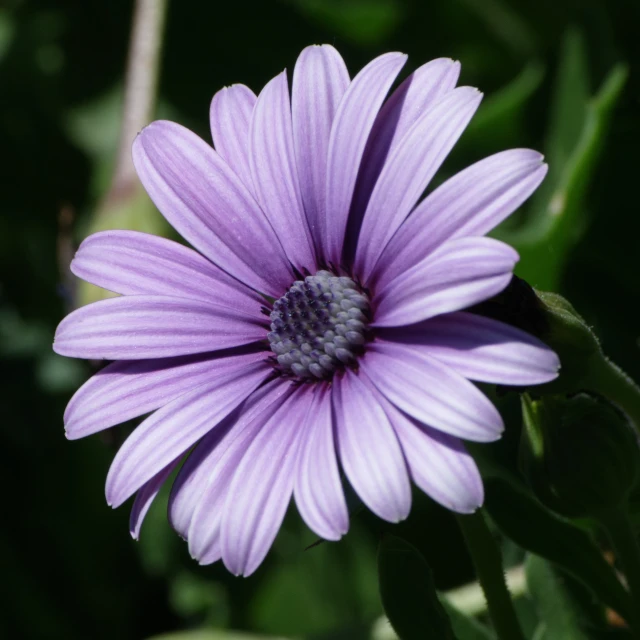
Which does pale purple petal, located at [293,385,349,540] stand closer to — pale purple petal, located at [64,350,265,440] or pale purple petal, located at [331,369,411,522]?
pale purple petal, located at [331,369,411,522]

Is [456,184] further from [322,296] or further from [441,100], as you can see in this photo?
[322,296]

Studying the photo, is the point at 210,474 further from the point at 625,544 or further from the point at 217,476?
the point at 625,544

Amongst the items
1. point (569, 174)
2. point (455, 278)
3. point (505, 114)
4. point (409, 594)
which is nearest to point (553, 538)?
point (409, 594)

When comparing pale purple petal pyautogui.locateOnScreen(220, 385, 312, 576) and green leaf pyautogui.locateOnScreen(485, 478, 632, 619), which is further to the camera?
green leaf pyautogui.locateOnScreen(485, 478, 632, 619)

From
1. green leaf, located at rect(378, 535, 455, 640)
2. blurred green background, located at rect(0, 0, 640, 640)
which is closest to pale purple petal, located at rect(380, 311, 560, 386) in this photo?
green leaf, located at rect(378, 535, 455, 640)

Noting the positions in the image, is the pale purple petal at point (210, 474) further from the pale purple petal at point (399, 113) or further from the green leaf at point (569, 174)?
the green leaf at point (569, 174)

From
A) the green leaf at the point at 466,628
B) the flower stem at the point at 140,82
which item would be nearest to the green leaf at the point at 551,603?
the green leaf at the point at 466,628
